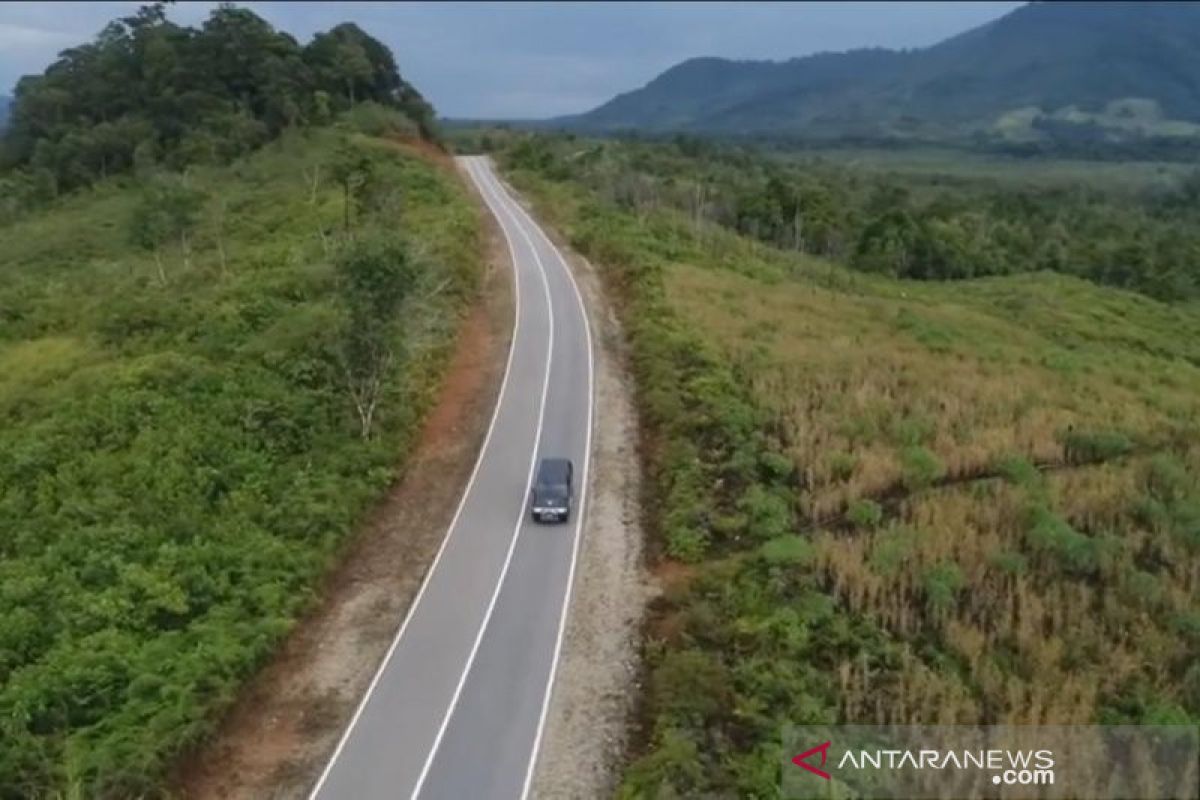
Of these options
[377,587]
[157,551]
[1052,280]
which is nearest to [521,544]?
[377,587]

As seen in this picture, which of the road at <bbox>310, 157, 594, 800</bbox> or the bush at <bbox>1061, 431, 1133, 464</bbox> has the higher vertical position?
the bush at <bbox>1061, 431, 1133, 464</bbox>

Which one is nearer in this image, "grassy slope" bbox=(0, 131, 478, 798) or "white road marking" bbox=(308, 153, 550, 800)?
"white road marking" bbox=(308, 153, 550, 800)

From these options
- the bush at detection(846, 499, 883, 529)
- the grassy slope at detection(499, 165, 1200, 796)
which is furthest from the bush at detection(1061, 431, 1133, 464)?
the bush at detection(846, 499, 883, 529)

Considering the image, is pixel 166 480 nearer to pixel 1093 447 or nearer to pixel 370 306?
pixel 370 306

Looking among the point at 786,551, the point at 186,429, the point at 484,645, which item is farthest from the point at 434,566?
the point at 186,429

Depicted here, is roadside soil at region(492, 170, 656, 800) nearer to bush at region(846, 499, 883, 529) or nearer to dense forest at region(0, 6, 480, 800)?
bush at region(846, 499, 883, 529)

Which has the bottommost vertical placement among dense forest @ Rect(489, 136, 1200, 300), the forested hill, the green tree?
dense forest @ Rect(489, 136, 1200, 300)

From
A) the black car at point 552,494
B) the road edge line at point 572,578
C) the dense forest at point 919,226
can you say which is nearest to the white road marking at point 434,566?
the black car at point 552,494
